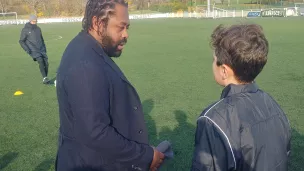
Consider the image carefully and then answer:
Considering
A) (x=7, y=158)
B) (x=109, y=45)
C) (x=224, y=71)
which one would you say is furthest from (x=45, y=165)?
(x=224, y=71)

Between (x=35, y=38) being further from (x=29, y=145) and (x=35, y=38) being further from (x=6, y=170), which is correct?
(x=6, y=170)

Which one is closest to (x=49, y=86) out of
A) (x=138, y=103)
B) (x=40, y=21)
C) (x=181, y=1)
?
(x=138, y=103)

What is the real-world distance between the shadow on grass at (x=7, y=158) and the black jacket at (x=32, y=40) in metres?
6.35

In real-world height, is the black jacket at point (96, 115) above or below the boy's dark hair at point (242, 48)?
below

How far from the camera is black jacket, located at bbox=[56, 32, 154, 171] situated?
2.31 metres

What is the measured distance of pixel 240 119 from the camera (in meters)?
2.04

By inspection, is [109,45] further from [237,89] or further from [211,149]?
[211,149]

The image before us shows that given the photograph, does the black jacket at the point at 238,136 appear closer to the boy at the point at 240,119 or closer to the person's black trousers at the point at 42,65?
the boy at the point at 240,119

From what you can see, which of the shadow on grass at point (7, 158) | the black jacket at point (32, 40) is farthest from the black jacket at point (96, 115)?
the black jacket at point (32, 40)

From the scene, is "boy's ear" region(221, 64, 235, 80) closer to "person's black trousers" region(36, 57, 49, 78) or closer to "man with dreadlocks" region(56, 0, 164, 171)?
"man with dreadlocks" region(56, 0, 164, 171)

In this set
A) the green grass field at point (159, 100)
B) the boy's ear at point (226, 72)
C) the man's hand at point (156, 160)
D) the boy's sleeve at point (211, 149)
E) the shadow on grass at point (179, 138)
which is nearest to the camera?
the boy's sleeve at point (211, 149)

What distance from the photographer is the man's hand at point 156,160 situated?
8.44 ft

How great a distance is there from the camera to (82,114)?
231 centimetres

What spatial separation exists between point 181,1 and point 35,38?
70253 millimetres
